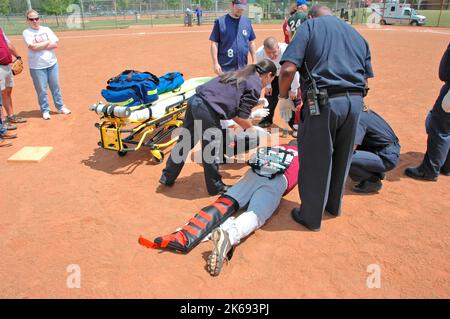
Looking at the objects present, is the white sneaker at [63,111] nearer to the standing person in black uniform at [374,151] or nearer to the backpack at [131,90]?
the backpack at [131,90]

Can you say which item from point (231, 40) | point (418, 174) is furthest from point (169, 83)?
point (418, 174)

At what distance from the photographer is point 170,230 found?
341 cm

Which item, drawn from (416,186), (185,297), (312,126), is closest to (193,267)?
(185,297)

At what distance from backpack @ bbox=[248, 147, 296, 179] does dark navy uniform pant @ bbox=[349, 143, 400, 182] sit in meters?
0.78

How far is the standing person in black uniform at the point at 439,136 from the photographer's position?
4.04m

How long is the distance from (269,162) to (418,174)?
209 centimetres

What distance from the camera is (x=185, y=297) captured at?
261 cm

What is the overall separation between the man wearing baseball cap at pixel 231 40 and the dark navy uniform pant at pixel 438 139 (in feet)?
8.40

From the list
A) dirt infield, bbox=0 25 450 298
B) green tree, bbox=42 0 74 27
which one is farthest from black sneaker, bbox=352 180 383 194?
green tree, bbox=42 0 74 27

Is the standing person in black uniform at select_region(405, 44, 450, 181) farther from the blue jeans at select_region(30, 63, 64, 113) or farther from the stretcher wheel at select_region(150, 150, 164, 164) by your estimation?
the blue jeans at select_region(30, 63, 64, 113)

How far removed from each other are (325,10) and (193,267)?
8.47ft

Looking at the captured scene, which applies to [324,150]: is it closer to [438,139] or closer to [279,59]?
[438,139]

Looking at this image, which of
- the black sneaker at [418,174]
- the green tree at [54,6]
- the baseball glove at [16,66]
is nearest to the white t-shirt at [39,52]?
the baseball glove at [16,66]

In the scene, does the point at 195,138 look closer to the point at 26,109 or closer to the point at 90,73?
the point at 26,109
